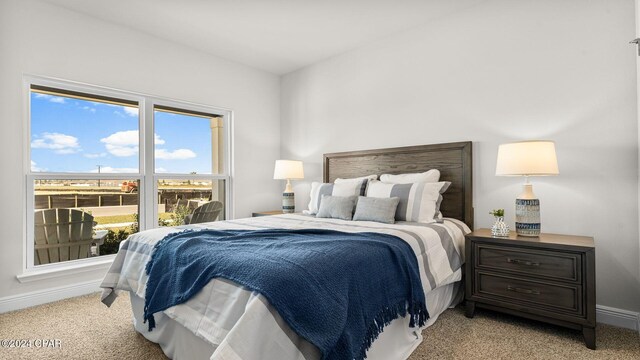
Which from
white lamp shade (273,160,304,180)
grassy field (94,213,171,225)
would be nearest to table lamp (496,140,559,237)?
white lamp shade (273,160,304,180)

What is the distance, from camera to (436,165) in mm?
3211

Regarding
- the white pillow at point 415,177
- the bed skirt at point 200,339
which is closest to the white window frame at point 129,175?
the bed skirt at point 200,339

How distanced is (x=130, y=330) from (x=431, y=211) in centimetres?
247

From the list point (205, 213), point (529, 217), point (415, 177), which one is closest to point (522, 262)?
point (529, 217)

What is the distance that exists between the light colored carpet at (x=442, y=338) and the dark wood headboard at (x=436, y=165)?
0.97m

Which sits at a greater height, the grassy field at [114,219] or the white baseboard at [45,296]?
the grassy field at [114,219]

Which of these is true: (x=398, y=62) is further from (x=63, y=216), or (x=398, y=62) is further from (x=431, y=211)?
(x=63, y=216)

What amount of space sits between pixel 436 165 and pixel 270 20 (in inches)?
86.5

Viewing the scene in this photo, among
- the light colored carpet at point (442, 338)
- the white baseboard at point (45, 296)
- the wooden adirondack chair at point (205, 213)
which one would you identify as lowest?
the light colored carpet at point (442, 338)

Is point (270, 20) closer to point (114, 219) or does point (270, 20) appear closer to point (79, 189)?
point (79, 189)

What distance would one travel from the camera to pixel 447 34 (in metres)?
3.19

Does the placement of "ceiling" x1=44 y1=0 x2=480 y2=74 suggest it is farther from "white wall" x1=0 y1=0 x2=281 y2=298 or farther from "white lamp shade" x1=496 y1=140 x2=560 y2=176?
"white lamp shade" x1=496 y1=140 x2=560 y2=176

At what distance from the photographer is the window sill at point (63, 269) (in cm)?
280

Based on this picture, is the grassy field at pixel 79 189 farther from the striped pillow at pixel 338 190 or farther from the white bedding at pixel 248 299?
the striped pillow at pixel 338 190
